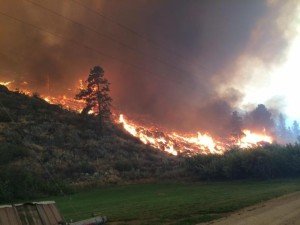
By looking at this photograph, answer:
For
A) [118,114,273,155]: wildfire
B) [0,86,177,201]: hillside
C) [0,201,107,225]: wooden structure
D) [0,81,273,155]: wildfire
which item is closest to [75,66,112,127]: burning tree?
[0,86,177,201]: hillside

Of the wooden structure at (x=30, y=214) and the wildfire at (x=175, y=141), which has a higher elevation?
the wildfire at (x=175, y=141)

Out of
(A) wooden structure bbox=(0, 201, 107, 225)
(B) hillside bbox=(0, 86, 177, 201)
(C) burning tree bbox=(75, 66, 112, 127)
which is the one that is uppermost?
(C) burning tree bbox=(75, 66, 112, 127)

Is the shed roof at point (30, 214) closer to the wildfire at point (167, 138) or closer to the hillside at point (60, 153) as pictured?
the hillside at point (60, 153)

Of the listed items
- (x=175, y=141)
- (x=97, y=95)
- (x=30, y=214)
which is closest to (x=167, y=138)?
(x=175, y=141)

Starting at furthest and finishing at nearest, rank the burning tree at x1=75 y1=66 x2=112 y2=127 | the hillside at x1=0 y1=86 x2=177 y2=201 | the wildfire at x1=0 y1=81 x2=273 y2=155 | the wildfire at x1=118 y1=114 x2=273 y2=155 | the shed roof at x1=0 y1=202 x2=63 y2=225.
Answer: the wildfire at x1=0 y1=81 x2=273 y2=155
the wildfire at x1=118 y1=114 x2=273 y2=155
the burning tree at x1=75 y1=66 x2=112 y2=127
the hillside at x1=0 y1=86 x2=177 y2=201
the shed roof at x1=0 y1=202 x2=63 y2=225

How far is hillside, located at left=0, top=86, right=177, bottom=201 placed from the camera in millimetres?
53969

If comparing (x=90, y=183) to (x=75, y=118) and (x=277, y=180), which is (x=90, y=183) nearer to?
(x=277, y=180)

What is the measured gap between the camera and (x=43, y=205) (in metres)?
21.9

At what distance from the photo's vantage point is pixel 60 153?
76500 mm

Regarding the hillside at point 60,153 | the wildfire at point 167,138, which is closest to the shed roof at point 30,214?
the hillside at point 60,153

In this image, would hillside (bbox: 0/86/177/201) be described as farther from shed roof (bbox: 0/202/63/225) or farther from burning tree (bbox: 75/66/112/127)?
shed roof (bbox: 0/202/63/225)

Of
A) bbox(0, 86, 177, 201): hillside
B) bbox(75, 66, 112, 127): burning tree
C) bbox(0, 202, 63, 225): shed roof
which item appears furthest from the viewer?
bbox(75, 66, 112, 127): burning tree

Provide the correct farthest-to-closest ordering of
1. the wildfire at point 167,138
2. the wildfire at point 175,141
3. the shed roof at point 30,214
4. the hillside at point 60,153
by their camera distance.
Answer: the wildfire at point 167,138 → the wildfire at point 175,141 → the hillside at point 60,153 → the shed roof at point 30,214

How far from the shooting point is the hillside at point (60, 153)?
5397 cm
